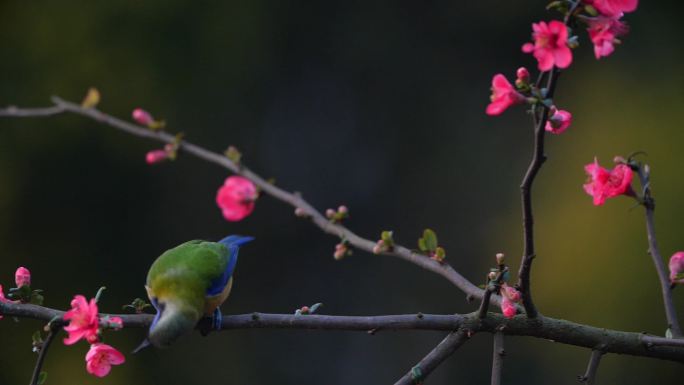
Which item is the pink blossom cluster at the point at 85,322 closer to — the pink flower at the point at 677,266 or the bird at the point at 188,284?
the bird at the point at 188,284

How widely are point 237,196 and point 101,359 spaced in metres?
0.45

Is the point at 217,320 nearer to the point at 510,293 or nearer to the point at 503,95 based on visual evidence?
the point at 510,293

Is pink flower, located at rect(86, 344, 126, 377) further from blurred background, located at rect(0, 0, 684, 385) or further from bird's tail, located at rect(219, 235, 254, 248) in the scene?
blurred background, located at rect(0, 0, 684, 385)

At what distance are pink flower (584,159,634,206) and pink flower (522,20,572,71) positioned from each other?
18.6 inches

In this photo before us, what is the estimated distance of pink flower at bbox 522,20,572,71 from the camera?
1220mm

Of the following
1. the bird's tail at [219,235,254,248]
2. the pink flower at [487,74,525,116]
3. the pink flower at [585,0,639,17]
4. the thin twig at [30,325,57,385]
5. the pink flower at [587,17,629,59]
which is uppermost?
the bird's tail at [219,235,254,248]

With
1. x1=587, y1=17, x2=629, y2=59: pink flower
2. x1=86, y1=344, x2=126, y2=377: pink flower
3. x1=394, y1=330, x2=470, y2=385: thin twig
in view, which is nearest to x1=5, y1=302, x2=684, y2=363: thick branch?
x1=394, y1=330, x2=470, y2=385: thin twig

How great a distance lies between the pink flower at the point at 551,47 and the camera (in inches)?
48.0

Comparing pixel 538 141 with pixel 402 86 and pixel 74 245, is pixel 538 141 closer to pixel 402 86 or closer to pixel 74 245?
pixel 74 245

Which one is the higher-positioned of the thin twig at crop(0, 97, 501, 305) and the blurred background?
the blurred background

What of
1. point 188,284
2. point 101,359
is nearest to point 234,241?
→ point 188,284

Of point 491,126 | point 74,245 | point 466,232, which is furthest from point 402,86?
point 74,245

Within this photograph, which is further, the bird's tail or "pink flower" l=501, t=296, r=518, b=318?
the bird's tail

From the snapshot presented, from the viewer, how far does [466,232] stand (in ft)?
21.6
